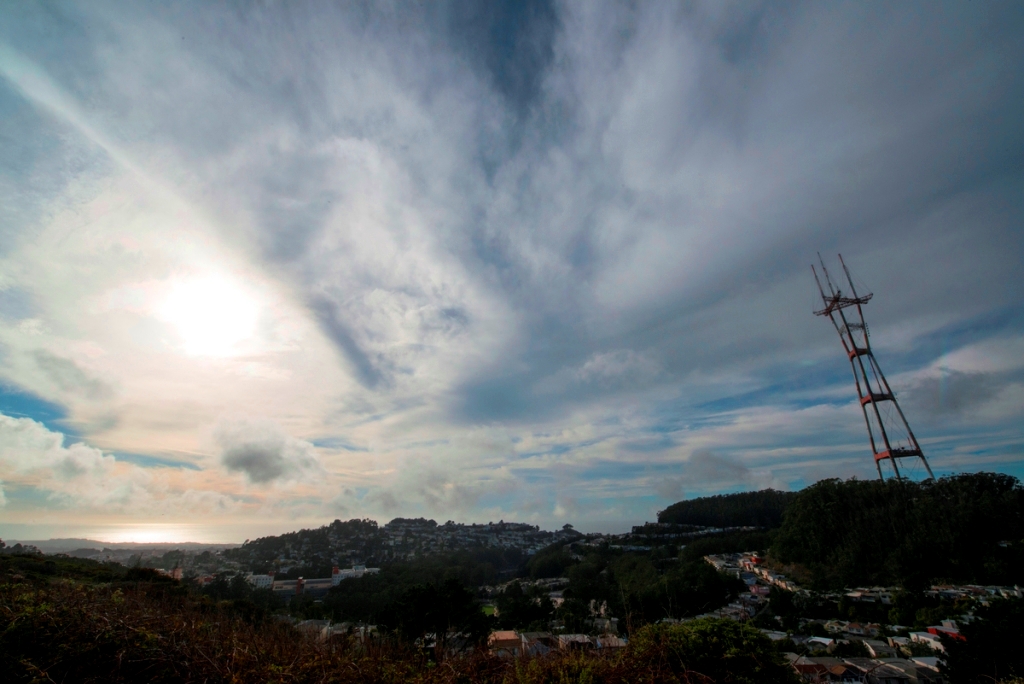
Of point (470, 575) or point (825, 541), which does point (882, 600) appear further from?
point (470, 575)

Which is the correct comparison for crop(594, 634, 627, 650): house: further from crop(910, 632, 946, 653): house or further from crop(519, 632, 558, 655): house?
crop(910, 632, 946, 653): house

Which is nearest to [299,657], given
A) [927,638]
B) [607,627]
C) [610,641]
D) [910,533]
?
[610,641]

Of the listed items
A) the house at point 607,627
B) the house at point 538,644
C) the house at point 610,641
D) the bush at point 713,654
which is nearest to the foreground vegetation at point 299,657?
the bush at point 713,654

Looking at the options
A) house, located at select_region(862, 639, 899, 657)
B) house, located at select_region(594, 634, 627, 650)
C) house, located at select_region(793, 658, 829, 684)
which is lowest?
house, located at select_region(862, 639, 899, 657)

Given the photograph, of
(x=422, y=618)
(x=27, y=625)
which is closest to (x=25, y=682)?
(x=27, y=625)

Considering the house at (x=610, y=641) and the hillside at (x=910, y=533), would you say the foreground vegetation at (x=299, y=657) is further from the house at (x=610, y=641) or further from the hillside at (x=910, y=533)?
the hillside at (x=910, y=533)

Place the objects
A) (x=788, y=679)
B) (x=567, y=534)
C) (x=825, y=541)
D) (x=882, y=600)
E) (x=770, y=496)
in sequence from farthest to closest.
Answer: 1. (x=567, y=534)
2. (x=770, y=496)
3. (x=825, y=541)
4. (x=882, y=600)
5. (x=788, y=679)

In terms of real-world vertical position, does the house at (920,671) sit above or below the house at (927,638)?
above

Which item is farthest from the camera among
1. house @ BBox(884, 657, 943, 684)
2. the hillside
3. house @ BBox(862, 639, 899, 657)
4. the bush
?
the hillside

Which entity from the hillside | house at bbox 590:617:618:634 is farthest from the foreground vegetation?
the hillside
